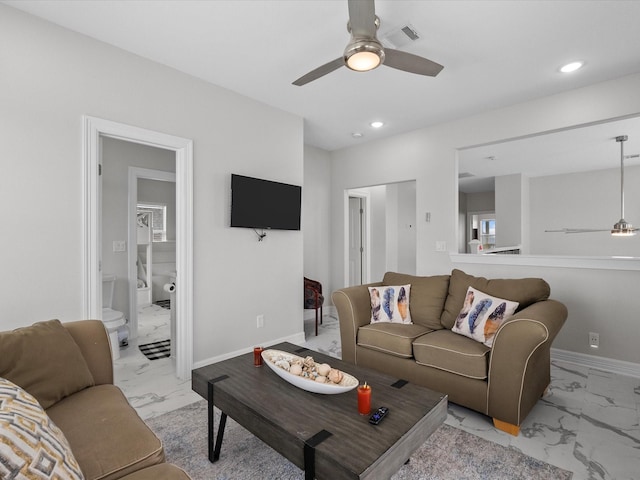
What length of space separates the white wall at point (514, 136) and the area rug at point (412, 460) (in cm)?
193

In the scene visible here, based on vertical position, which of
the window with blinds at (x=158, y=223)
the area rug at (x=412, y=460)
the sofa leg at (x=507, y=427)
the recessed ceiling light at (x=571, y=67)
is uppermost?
the recessed ceiling light at (x=571, y=67)

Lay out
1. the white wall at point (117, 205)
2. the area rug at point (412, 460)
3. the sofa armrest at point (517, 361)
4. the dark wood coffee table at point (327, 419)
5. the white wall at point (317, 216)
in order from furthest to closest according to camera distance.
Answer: the white wall at point (317, 216), the white wall at point (117, 205), the sofa armrest at point (517, 361), the area rug at point (412, 460), the dark wood coffee table at point (327, 419)

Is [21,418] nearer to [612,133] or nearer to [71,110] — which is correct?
[71,110]

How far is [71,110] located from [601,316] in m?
4.66

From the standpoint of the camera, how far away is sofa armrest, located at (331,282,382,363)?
9.43 feet

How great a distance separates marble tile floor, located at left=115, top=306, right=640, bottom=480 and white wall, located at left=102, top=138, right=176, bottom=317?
930 millimetres

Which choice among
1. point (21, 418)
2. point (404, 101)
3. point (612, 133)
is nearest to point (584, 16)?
point (404, 101)

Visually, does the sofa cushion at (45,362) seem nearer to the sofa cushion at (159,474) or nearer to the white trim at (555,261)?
the sofa cushion at (159,474)

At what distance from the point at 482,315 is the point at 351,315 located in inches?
40.4

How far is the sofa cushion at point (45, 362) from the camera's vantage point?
4.72ft

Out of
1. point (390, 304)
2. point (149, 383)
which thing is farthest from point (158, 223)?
point (390, 304)

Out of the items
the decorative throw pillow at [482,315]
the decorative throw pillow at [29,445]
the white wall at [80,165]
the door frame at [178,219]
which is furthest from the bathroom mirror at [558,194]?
the decorative throw pillow at [29,445]

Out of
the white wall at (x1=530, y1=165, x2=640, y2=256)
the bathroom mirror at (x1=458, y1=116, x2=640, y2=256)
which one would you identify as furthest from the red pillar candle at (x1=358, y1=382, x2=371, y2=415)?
the white wall at (x1=530, y1=165, x2=640, y2=256)

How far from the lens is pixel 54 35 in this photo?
2.23 metres
